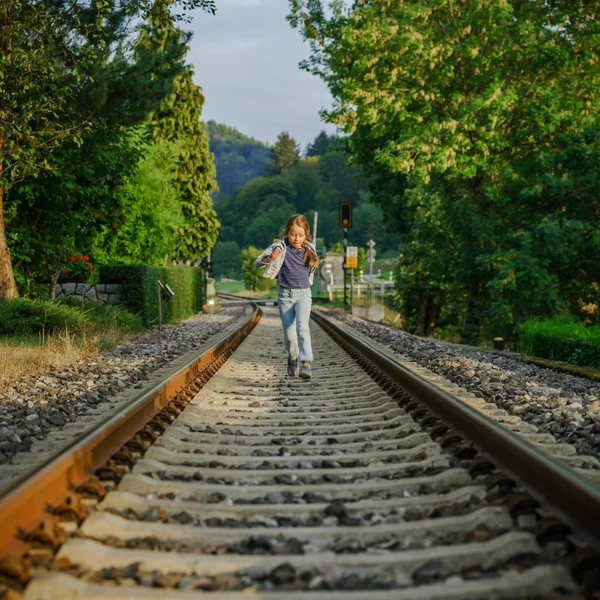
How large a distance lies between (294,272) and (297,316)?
19.5 inches

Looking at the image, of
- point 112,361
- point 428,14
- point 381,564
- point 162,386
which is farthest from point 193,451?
point 428,14

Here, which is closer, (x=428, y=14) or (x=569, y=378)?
(x=569, y=378)

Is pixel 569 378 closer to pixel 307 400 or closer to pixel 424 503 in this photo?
pixel 307 400

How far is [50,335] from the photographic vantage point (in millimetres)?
12188

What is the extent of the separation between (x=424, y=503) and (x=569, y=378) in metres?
5.73

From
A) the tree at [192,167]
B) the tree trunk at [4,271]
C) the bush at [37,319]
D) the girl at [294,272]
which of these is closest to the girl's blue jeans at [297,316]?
the girl at [294,272]

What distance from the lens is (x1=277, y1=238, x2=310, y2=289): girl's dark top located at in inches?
317

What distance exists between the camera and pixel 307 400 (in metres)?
7.00

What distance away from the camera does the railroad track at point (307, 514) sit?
→ 8.22 feet

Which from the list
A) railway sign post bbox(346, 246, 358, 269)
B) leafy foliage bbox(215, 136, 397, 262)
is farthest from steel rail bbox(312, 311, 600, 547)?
leafy foliage bbox(215, 136, 397, 262)

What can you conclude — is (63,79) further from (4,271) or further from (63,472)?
(63,472)

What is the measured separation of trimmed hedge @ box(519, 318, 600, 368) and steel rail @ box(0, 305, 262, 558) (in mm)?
7025

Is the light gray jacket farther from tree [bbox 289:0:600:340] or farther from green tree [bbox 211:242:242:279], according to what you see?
green tree [bbox 211:242:242:279]

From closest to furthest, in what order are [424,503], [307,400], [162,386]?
[424,503] < [162,386] < [307,400]
